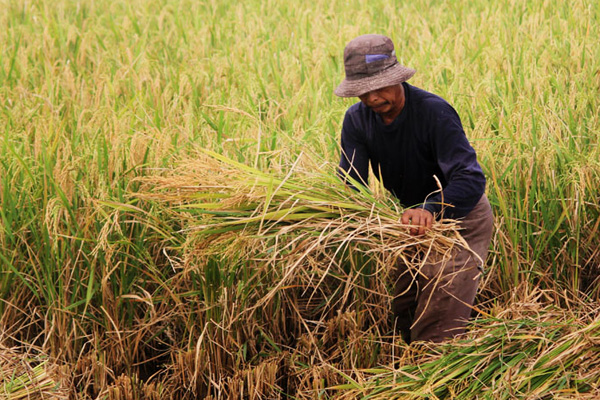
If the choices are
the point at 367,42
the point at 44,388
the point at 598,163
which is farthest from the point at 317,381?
the point at 598,163

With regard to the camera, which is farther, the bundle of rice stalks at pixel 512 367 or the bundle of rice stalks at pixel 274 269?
the bundle of rice stalks at pixel 274 269

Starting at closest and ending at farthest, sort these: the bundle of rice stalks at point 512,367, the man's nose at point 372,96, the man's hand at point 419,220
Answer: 1. the bundle of rice stalks at point 512,367
2. the man's hand at point 419,220
3. the man's nose at point 372,96

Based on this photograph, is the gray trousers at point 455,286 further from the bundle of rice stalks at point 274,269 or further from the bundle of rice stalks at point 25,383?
the bundle of rice stalks at point 25,383

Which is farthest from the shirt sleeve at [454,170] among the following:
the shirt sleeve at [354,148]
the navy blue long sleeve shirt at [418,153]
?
the shirt sleeve at [354,148]

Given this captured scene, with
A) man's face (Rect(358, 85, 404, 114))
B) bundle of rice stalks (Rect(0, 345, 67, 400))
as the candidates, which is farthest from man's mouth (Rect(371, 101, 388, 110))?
bundle of rice stalks (Rect(0, 345, 67, 400))

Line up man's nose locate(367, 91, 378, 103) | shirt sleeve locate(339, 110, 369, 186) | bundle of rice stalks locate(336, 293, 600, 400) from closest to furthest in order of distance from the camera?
1. bundle of rice stalks locate(336, 293, 600, 400)
2. man's nose locate(367, 91, 378, 103)
3. shirt sleeve locate(339, 110, 369, 186)

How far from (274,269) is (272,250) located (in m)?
0.20

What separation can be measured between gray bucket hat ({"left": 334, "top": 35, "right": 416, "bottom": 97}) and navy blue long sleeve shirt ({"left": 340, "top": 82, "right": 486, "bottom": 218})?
13cm

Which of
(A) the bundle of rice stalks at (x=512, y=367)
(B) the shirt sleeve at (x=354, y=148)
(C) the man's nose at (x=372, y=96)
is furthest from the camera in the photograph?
(B) the shirt sleeve at (x=354, y=148)

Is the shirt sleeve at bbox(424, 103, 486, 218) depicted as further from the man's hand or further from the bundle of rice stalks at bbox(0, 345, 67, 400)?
the bundle of rice stalks at bbox(0, 345, 67, 400)

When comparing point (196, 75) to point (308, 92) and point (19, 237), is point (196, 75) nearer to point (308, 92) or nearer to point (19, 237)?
point (308, 92)

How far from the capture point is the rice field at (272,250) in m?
2.28

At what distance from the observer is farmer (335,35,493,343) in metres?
2.32

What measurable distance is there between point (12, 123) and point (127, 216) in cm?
106
